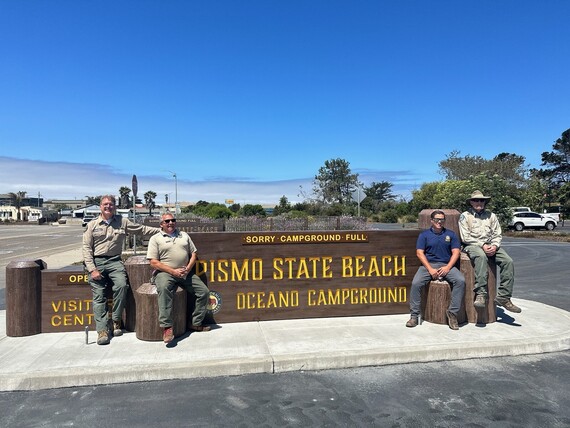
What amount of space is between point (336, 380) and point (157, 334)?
2.21m

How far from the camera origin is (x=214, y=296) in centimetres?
572

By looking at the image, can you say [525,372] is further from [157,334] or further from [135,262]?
[135,262]

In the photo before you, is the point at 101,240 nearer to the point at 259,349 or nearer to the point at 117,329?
the point at 117,329

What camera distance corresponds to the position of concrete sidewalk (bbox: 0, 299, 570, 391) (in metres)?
4.04

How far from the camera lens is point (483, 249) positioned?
5613 mm

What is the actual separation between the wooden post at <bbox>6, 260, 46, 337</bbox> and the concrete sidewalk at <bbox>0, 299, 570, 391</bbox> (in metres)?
Result: 0.14

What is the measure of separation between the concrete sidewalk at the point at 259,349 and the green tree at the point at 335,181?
179 ft

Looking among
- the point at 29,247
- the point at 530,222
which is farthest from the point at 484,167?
the point at 29,247

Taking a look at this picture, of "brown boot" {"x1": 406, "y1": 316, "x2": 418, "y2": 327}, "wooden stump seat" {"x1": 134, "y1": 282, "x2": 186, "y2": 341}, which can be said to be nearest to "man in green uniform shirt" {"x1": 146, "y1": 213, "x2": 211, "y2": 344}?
"wooden stump seat" {"x1": 134, "y1": 282, "x2": 186, "y2": 341}

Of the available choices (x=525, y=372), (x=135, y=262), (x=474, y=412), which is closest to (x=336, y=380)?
(x=474, y=412)

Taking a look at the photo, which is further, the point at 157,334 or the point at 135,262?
the point at 135,262

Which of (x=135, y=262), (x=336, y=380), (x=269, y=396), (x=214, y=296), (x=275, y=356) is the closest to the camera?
(x=269, y=396)

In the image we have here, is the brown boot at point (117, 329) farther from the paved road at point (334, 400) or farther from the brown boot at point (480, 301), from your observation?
the brown boot at point (480, 301)

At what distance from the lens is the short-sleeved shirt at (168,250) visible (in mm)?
4984
